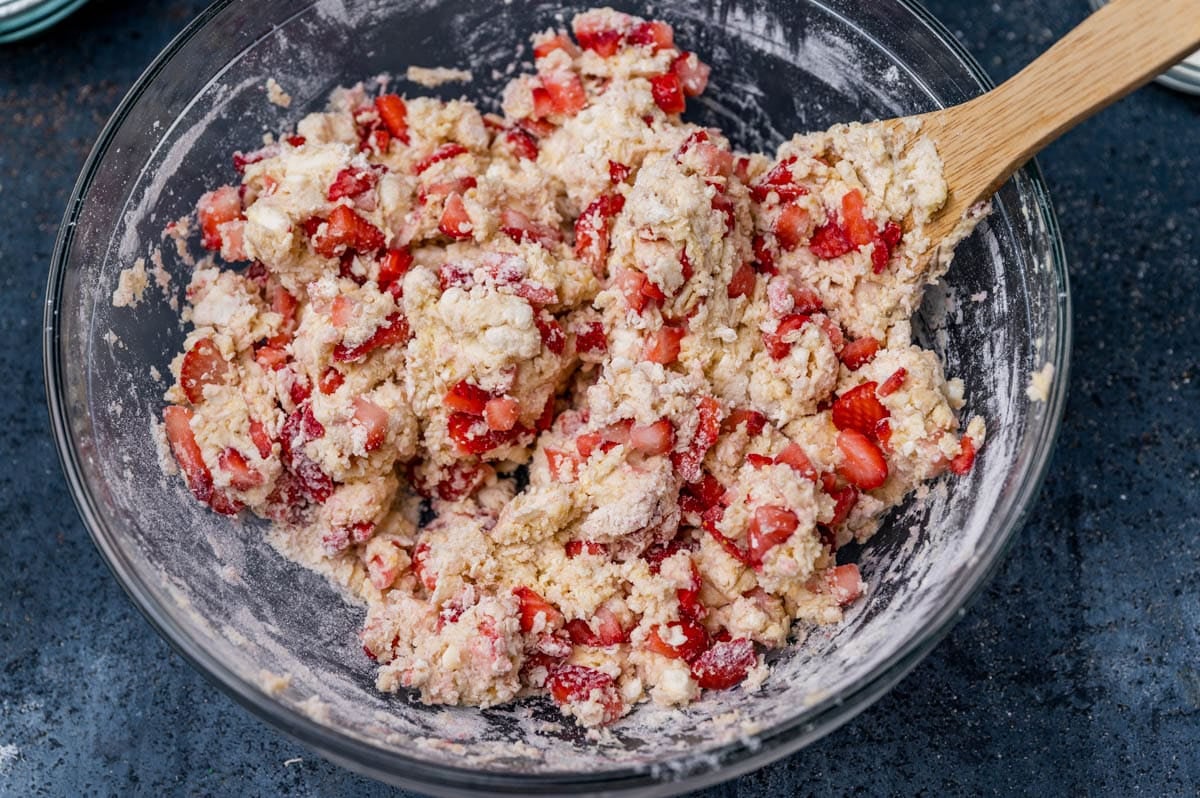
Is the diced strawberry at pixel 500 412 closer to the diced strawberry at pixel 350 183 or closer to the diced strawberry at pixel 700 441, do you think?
the diced strawberry at pixel 700 441

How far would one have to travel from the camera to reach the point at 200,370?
294 centimetres

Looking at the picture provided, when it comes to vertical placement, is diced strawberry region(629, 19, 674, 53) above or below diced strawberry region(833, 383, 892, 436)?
above

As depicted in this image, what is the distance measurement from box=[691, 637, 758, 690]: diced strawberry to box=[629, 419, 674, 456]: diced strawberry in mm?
512

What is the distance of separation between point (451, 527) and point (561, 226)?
0.89 meters

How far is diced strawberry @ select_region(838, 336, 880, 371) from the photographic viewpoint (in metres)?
2.86

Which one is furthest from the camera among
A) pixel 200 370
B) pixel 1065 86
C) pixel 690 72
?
pixel 690 72

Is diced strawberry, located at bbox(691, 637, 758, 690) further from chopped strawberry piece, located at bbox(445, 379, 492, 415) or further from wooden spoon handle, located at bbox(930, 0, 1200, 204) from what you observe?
wooden spoon handle, located at bbox(930, 0, 1200, 204)

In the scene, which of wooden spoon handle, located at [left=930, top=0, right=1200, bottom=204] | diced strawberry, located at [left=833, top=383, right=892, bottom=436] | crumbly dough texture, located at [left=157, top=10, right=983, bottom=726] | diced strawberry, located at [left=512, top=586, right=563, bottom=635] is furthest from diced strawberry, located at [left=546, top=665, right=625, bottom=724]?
wooden spoon handle, located at [left=930, top=0, right=1200, bottom=204]

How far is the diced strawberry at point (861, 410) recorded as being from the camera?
2771mm

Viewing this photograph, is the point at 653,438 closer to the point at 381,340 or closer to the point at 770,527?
the point at 770,527

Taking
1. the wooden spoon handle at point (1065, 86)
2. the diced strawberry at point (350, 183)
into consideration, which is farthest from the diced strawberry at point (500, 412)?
the wooden spoon handle at point (1065, 86)

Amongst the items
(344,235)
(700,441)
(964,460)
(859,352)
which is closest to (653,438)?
(700,441)

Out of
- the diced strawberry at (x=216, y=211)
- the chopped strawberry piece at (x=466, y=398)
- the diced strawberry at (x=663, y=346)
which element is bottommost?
the chopped strawberry piece at (x=466, y=398)

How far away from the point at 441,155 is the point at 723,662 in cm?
157
